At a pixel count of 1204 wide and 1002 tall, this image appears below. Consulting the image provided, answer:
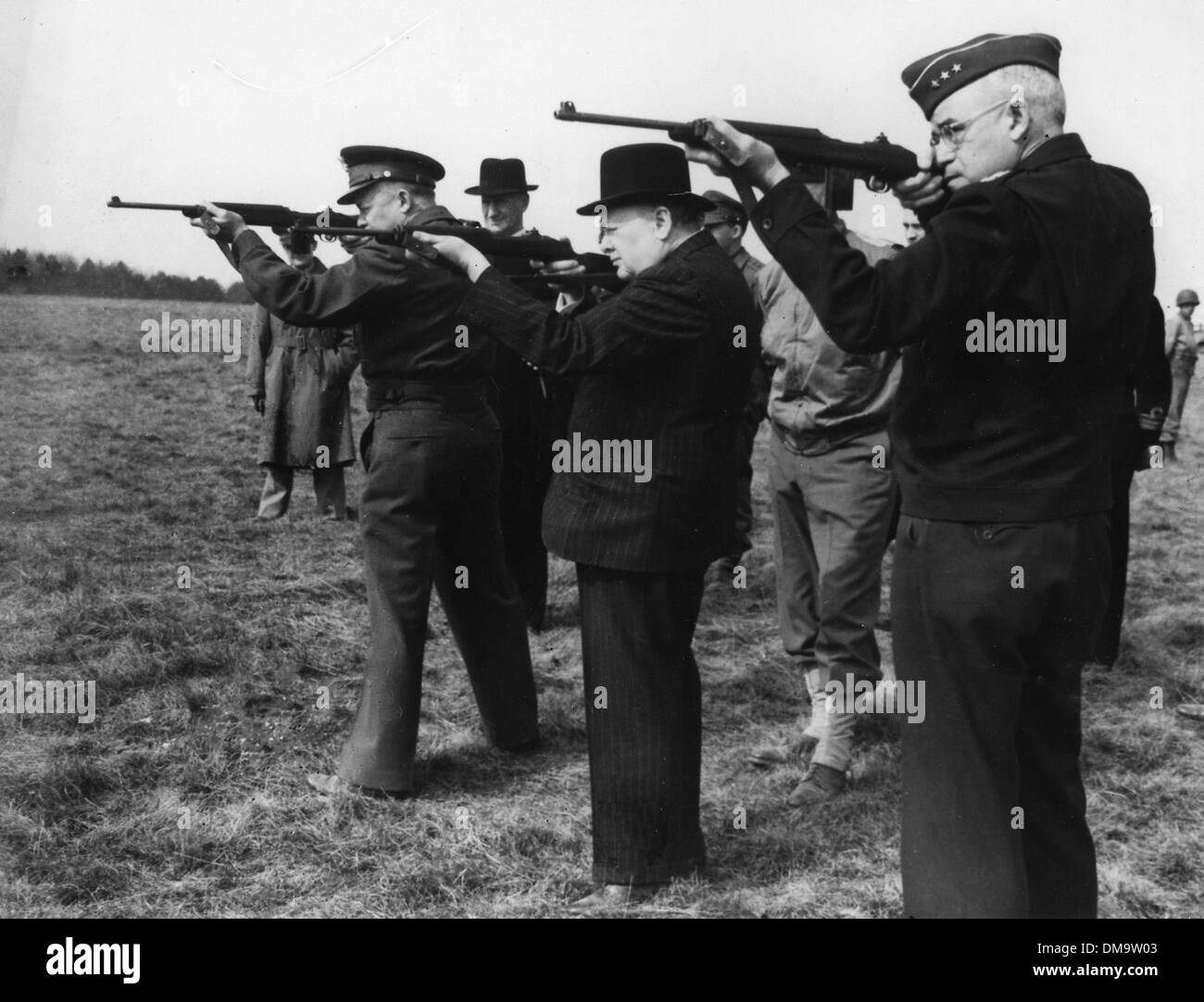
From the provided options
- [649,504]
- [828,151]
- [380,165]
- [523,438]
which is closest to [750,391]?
[523,438]

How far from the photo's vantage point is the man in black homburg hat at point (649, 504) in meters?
3.83

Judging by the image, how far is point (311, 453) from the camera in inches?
392

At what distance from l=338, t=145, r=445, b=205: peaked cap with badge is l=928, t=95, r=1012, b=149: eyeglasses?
238cm

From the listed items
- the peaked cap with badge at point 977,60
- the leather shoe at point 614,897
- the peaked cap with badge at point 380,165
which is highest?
the peaked cap with badge at point 380,165

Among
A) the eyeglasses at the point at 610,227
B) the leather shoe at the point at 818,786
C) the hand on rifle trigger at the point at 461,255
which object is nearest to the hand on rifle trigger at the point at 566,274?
the eyeglasses at the point at 610,227

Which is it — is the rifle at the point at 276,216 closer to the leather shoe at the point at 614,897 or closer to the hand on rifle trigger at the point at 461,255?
the hand on rifle trigger at the point at 461,255

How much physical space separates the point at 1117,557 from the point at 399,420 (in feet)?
12.9

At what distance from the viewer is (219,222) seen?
4.77m

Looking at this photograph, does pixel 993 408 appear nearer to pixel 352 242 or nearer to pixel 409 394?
pixel 409 394

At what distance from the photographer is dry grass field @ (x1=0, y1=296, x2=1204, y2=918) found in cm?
405

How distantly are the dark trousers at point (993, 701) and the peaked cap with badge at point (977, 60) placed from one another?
1.02m
